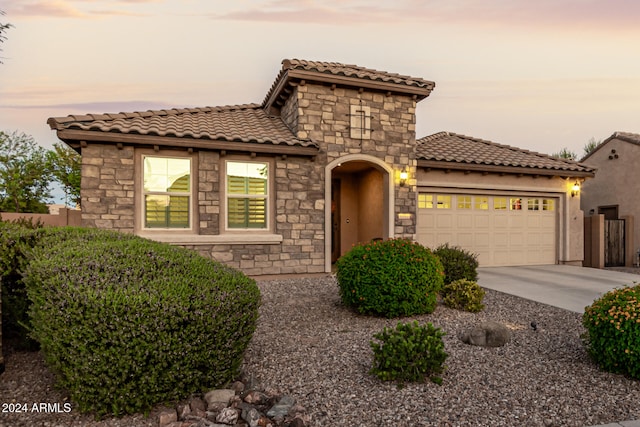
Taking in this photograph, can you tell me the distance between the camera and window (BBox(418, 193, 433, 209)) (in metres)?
11.0

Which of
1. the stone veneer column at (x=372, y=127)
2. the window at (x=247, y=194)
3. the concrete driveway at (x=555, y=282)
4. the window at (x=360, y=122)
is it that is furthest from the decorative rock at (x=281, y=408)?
the window at (x=360, y=122)

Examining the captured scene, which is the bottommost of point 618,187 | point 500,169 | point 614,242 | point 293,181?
point 614,242

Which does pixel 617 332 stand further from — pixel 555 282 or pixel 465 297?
pixel 555 282

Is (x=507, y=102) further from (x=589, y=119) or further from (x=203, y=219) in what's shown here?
(x=203, y=219)

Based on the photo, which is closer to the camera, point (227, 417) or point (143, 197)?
point (227, 417)

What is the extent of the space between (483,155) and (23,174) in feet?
89.4

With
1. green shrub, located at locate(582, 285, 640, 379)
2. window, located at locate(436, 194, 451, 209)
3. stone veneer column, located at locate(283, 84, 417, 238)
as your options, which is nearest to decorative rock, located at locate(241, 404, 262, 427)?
green shrub, located at locate(582, 285, 640, 379)

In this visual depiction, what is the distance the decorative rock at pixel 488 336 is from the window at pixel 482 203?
7.77 m

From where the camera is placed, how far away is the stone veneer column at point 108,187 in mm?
7699

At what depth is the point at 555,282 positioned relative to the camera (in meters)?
9.05

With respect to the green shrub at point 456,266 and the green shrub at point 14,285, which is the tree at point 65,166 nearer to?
the green shrub at point 14,285

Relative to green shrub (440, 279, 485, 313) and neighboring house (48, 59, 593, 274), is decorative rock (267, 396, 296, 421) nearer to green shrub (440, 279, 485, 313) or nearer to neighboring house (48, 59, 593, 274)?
green shrub (440, 279, 485, 313)

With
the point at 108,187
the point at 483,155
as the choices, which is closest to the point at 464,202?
the point at 483,155

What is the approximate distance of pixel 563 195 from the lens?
488 inches
